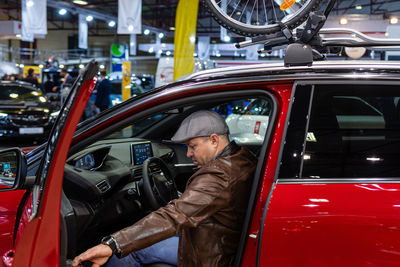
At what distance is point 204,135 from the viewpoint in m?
1.95

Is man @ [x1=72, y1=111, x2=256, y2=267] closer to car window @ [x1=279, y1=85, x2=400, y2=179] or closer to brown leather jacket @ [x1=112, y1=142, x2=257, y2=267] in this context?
brown leather jacket @ [x1=112, y1=142, x2=257, y2=267]

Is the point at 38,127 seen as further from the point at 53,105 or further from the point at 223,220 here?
the point at 223,220

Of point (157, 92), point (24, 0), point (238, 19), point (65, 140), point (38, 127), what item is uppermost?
point (24, 0)

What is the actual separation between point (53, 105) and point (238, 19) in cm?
806

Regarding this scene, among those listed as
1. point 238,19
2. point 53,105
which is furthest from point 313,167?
point 53,105

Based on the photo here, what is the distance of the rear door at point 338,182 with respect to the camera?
61.3 inches

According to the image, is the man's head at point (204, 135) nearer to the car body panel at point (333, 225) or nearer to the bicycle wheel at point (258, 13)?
the car body panel at point (333, 225)

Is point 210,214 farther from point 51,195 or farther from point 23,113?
point 23,113

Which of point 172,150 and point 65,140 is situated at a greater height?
point 65,140

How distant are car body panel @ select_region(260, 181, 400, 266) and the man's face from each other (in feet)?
1.40

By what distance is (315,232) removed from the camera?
158 centimetres

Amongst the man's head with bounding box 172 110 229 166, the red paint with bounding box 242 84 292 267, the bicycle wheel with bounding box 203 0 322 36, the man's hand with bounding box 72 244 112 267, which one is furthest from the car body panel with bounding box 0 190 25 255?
the bicycle wheel with bounding box 203 0 322 36

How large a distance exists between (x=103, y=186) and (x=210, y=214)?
105 centimetres

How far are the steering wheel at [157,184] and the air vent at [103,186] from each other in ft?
0.78
